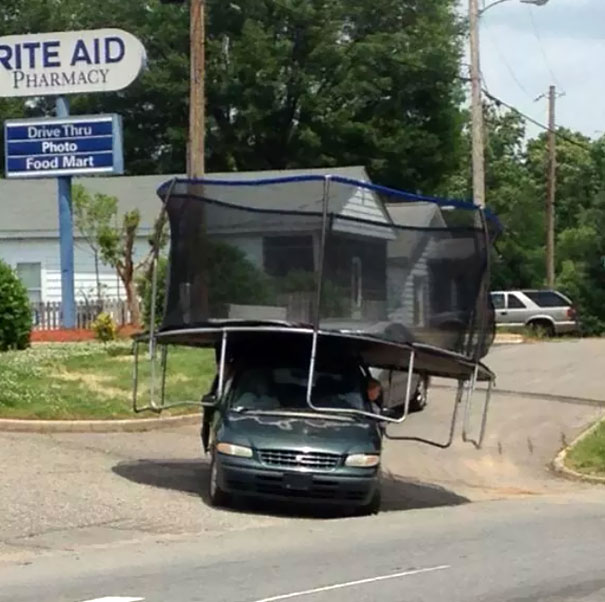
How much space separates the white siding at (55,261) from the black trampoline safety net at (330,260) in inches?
1129

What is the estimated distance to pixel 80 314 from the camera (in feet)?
135

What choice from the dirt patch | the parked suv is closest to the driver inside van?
the dirt patch

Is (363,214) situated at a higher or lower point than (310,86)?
lower

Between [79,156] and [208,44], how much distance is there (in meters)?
33.5

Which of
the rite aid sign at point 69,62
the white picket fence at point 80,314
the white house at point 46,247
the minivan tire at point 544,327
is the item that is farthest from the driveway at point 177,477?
the white house at point 46,247

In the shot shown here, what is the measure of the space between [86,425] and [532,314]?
91.9ft

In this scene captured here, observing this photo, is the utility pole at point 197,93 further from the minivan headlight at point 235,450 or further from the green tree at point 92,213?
the green tree at point 92,213

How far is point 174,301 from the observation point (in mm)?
17531

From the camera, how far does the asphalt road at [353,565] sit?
421 inches

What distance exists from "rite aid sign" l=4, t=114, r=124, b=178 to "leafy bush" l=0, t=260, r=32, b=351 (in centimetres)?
389

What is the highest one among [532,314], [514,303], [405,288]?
[405,288]

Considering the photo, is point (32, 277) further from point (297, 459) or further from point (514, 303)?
point (297, 459)

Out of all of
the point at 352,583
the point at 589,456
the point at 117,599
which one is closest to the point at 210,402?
the point at 352,583

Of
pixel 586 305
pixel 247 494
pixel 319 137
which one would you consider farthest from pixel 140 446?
pixel 319 137
